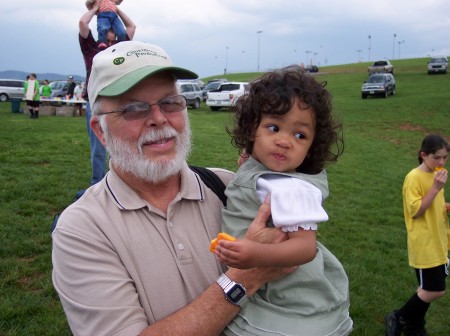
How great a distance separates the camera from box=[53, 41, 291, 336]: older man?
190 cm

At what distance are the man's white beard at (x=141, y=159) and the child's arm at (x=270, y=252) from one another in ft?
2.02

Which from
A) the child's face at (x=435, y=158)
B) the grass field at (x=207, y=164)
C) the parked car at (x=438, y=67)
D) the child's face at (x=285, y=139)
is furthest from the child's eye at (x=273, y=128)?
the parked car at (x=438, y=67)

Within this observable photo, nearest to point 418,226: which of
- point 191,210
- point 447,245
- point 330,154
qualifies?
point 447,245

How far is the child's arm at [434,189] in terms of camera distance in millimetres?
4477

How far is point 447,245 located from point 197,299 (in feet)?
12.4

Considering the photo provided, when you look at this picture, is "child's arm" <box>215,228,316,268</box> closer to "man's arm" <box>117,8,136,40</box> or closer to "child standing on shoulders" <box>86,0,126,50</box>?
"child standing on shoulders" <box>86,0,126,50</box>

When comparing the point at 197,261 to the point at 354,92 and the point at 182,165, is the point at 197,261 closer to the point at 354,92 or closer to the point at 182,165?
the point at 182,165

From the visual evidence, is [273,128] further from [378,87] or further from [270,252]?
[378,87]

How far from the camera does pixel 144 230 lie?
2.09m

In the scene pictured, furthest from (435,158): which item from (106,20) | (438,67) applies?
(438,67)

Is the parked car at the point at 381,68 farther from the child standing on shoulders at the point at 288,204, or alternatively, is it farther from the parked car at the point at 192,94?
the child standing on shoulders at the point at 288,204

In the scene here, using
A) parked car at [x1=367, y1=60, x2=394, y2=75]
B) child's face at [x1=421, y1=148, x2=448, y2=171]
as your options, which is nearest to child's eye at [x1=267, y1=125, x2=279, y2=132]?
child's face at [x1=421, y1=148, x2=448, y2=171]

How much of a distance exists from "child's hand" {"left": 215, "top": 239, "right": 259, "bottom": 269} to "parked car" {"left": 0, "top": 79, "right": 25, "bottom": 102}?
124 feet

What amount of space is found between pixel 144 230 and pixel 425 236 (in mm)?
3617
